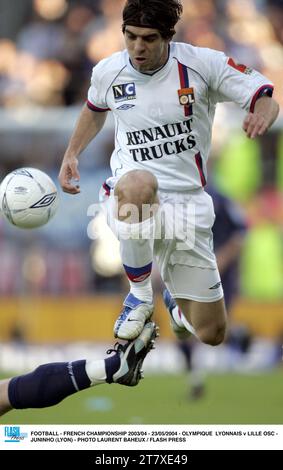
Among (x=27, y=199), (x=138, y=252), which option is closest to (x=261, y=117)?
(x=138, y=252)

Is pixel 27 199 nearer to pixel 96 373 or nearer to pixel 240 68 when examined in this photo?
pixel 96 373

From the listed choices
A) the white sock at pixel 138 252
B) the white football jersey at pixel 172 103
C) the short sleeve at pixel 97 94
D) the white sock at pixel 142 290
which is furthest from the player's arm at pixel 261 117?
the white sock at pixel 142 290

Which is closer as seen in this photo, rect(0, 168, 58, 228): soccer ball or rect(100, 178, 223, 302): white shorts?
rect(0, 168, 58, 228): soccer ball

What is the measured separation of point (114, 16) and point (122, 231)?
674 cm

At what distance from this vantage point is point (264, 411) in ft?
22.9

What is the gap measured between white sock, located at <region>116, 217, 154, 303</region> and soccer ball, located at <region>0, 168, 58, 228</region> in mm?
439

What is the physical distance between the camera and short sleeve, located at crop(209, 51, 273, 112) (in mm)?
4945

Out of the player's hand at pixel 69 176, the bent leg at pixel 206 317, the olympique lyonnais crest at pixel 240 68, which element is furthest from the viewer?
the bent leg at pixel 206 317

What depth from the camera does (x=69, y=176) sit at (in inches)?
206

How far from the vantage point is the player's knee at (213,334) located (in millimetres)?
5637

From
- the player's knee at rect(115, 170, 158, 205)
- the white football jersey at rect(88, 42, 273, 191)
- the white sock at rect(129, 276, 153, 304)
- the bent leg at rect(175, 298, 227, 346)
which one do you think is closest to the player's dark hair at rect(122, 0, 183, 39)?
the white football jersey at rect(88, 42, 273, 191)

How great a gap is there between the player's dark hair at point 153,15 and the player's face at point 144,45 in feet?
0.08

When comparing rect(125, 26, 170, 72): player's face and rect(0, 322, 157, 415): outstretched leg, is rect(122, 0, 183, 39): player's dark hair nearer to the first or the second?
rect(125, 26, 170, 72): player's face

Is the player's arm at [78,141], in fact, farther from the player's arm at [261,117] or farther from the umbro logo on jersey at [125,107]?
the player's arm at [261,117]
